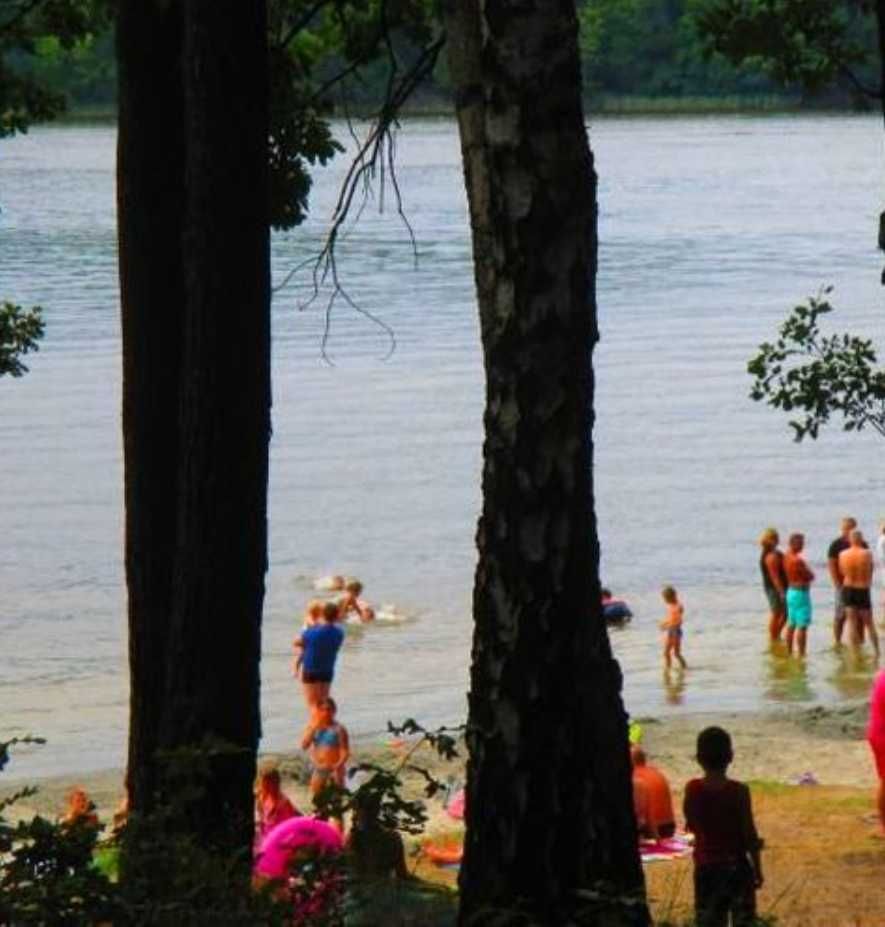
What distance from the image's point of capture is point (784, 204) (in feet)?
411

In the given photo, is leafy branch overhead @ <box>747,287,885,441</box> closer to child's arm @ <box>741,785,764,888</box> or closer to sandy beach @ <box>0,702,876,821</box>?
sandy beach @ <box>0,702,876,821</box>

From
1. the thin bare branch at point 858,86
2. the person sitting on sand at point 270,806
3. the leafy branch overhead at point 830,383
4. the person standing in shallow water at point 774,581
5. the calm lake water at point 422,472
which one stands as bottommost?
the calm lake water at point 422,472

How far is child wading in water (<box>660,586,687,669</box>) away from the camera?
3023cm

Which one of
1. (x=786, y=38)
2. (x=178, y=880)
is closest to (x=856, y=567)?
(x=786, y=38)

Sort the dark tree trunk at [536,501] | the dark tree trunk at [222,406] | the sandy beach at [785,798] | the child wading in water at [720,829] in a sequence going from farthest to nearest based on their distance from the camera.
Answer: the sandy beach at [785,798], the child wading in water at [720,829], the dark tree trunk at [222,406], the dark tree trunk at [536,501]

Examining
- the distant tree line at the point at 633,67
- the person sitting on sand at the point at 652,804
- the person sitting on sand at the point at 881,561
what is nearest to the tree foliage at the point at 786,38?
the person sitting on sand at the point at 652,804

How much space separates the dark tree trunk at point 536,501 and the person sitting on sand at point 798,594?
2343 centimetres

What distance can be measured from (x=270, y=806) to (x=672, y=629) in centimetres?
1476

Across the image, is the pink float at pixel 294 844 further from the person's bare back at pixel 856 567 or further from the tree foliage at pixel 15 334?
the person's bare back at pixel 856 567

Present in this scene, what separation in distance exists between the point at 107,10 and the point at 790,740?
12.8 m

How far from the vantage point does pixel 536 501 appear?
7.59 meters

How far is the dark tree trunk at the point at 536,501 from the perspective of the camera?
757cm

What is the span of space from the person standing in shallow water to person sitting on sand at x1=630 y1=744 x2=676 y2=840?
14.7m

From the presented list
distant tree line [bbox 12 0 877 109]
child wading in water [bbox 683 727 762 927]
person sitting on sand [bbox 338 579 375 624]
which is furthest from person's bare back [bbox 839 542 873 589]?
distant tree line [bbox 12 0 877 109]
